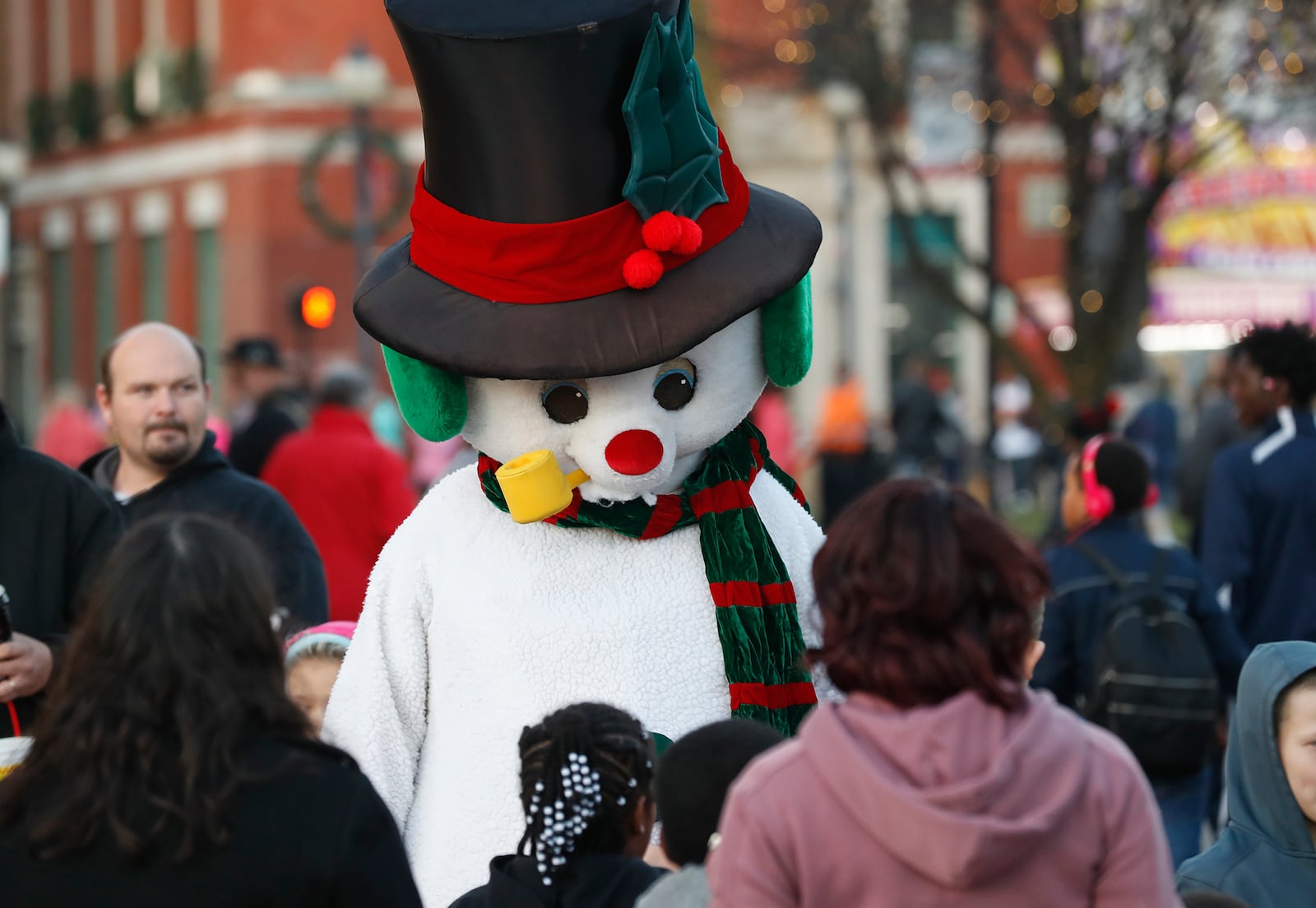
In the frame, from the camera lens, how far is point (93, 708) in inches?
95.0

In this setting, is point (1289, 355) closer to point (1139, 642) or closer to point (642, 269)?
point (1139, 642)

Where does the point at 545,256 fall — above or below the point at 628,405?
above

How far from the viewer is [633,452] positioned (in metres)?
3.68

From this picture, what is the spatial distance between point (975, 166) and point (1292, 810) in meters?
11.3

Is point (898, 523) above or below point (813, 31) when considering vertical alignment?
below

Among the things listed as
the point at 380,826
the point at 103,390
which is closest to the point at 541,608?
the point at 380,826

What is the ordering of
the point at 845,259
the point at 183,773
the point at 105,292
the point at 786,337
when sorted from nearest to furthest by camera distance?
the point at 183,773 < the point at 786,337 < the point at 845,259 < the point at 105,292

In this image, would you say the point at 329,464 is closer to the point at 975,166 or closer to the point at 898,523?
the point at 898,523

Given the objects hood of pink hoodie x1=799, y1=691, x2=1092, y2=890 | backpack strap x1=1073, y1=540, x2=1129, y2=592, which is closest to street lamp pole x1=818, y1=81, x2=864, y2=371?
backpack strap x1=1073, y1=540, x2=1129, y2=592

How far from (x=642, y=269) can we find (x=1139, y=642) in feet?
8.21

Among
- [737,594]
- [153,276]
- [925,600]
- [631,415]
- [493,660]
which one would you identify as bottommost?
[493,660]

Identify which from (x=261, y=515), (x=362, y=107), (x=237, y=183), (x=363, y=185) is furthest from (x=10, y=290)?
(x=261, y=515)

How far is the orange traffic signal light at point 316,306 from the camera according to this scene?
14070 mm

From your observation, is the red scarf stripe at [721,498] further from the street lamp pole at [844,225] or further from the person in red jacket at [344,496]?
the street lamp pole at [844,225]
